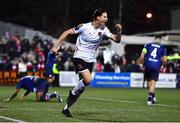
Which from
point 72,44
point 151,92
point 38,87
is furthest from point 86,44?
point 72,44

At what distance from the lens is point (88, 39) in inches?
618

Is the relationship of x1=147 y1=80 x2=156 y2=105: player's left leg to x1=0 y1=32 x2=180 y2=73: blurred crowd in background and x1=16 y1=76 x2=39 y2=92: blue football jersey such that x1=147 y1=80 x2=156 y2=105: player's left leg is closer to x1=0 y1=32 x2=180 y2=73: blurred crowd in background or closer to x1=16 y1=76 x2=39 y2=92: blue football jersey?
x1=16 y1=76 x2=39 y2=92: blue football jersey

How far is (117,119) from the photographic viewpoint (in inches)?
581

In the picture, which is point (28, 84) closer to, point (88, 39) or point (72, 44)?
point (88, 39)

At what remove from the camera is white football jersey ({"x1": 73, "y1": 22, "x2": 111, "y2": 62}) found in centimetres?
1567

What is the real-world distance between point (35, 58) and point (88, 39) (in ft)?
78.6

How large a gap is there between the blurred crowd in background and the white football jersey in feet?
71.8

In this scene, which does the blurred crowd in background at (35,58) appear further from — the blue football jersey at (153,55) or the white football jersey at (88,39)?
the white football jersey at (88,39)

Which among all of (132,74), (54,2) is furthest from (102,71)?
(54,2)

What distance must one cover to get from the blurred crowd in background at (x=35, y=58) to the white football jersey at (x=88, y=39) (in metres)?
21.9

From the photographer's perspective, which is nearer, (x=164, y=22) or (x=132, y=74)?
(x=132, y=74)

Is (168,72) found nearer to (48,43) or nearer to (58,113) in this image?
(48,43)

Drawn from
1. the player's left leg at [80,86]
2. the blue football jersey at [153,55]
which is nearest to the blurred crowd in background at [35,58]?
the blue football jersey at [153,55]

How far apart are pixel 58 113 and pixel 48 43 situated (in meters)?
25.4
